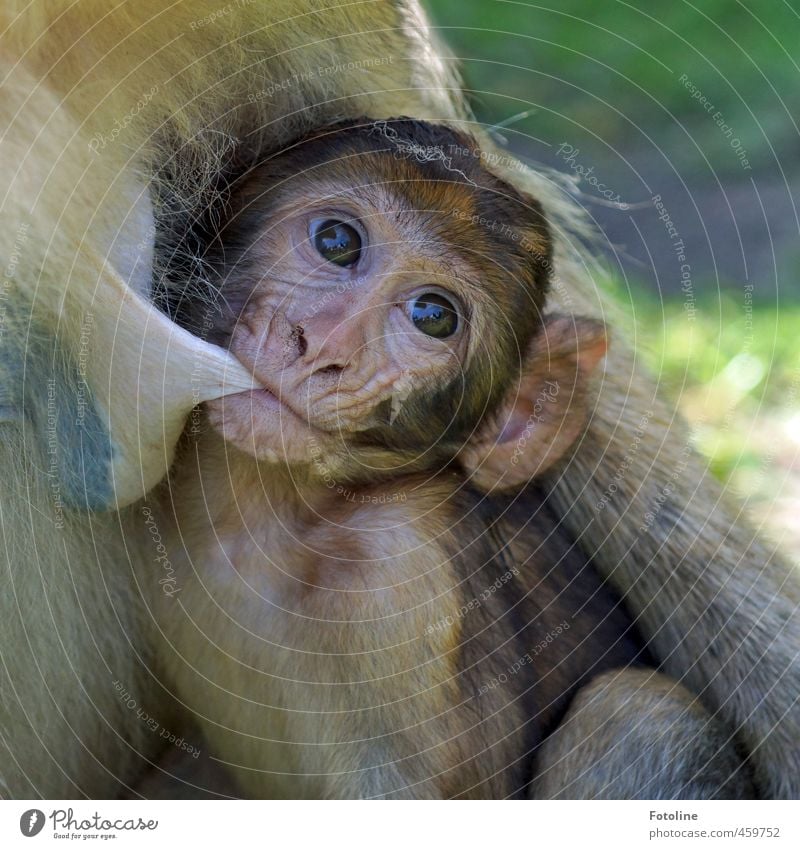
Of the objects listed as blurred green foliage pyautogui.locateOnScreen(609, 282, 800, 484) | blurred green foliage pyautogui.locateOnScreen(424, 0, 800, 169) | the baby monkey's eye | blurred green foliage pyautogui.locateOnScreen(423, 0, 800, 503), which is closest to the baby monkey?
the baby monkey's eye

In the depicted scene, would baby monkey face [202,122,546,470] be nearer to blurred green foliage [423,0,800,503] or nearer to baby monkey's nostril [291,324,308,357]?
baby monkey's nostril [291,324,308,357]

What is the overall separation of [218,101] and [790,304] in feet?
3.92

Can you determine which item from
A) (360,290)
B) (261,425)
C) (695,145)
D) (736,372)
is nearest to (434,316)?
(360,290)

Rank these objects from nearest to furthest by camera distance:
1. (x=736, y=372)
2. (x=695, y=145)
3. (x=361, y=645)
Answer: (x=361, y=645) → (x=736, y=372) → (x=695, y=145)

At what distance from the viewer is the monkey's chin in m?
0.90

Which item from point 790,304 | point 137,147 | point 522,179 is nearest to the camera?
point 137,147

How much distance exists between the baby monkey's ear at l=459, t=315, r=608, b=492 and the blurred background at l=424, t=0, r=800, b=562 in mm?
680

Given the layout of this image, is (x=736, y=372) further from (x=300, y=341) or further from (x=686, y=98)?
(x=300, y=341)

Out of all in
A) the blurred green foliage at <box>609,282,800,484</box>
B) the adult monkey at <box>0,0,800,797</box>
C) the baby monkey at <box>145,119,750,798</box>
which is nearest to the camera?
the adult monkey at <box>0,0,800,797</box>

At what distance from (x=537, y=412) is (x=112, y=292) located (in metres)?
0.38

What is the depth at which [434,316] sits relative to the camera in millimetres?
945
